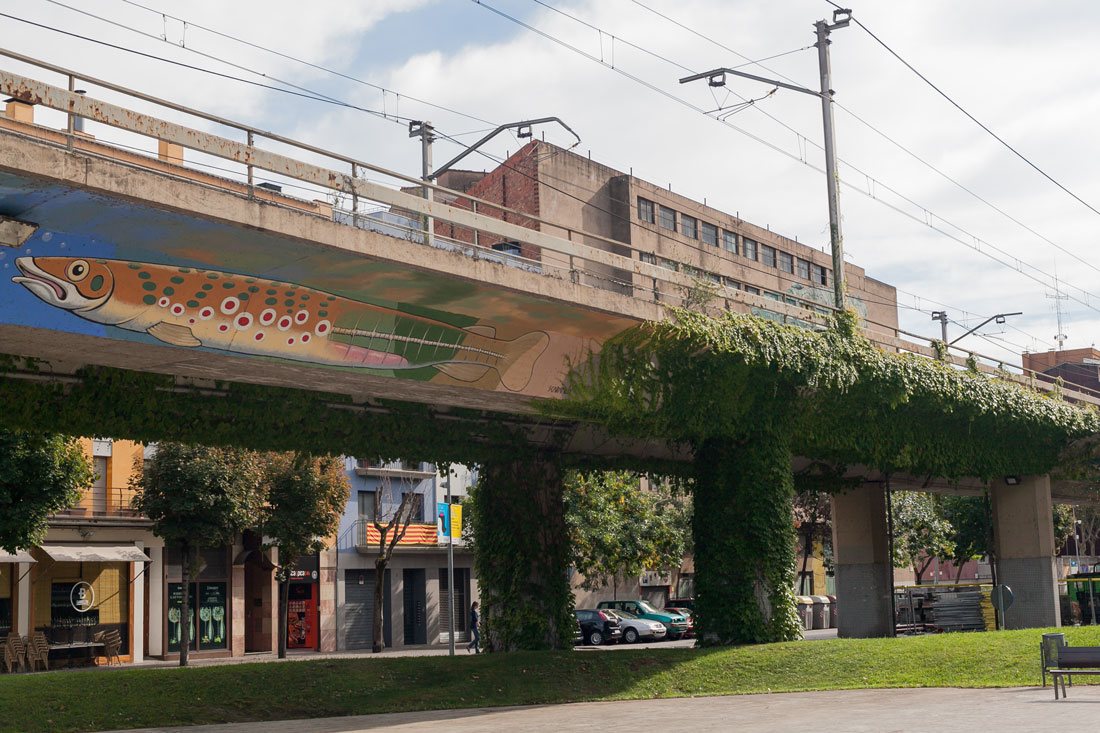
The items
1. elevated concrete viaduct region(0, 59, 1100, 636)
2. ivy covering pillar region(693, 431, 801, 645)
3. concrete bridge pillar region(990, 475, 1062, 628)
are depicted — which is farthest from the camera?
concrete bridge pillar region(990, 475, 1062, 628)

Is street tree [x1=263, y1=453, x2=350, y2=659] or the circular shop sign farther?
the circular shop sign

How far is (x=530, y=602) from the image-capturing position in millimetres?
24516

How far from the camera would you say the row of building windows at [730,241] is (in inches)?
2776

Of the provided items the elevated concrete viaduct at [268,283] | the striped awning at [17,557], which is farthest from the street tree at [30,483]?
the elevated concrete viaduct at [268,283]

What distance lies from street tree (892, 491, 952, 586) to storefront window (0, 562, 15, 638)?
3721cm

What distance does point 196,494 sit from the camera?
35.2 m

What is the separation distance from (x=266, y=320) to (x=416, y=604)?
36034mm

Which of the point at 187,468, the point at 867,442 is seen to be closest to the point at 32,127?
the point at 867,442

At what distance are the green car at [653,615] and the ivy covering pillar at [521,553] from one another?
2355 centimetres

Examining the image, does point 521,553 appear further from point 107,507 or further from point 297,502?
point 107,507

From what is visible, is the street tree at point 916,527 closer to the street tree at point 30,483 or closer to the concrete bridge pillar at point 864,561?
the concrete bridge pillar at point 864,561

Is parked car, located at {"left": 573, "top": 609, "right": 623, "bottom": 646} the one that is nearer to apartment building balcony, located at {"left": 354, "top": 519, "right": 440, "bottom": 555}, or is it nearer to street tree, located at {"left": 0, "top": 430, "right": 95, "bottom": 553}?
apartment building balcony, located at {"left": 354, "top": 519, "right": 440, "bottom": 555}

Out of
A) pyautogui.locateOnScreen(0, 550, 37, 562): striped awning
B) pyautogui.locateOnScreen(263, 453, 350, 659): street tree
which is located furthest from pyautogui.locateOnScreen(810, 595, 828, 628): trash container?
pyautogui.locateOnScreen(0, 550, 37, 562): striped awning

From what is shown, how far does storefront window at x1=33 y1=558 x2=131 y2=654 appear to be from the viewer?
36969 millimetres
